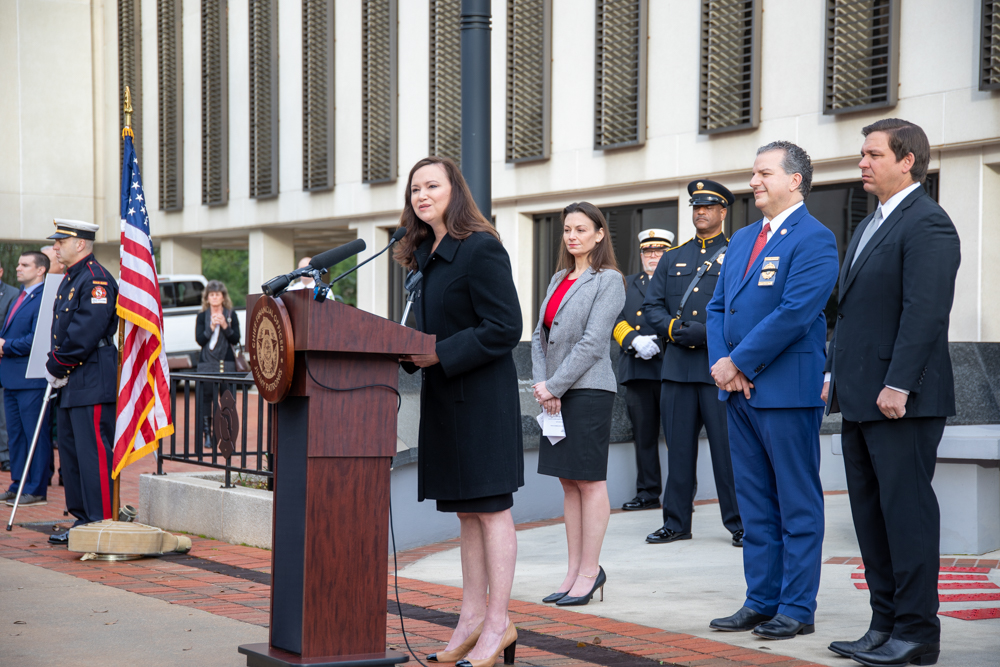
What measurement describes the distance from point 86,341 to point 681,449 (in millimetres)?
4021

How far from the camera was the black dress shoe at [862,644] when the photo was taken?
4438mm

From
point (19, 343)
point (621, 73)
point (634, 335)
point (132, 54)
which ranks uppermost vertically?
point (132, 54)

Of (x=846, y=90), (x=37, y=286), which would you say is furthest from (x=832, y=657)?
(x=846, y=90)

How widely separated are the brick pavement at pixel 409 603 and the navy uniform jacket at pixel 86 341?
3.50ft

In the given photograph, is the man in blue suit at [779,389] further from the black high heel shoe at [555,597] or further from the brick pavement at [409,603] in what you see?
the black high heel shoe at [555,597]

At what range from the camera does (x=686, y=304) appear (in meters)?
7.17

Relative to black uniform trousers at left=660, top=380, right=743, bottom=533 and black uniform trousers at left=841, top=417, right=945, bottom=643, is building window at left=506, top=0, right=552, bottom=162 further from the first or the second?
black uniform trousers at left=841, top=417, right=945, bottom=643

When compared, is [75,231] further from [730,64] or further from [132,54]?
[132,54]

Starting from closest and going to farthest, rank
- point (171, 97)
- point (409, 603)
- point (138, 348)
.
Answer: point (409, 603)
point (138, 348)
point (171, 97)

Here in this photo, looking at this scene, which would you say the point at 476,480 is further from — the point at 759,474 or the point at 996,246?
the point at 996,246

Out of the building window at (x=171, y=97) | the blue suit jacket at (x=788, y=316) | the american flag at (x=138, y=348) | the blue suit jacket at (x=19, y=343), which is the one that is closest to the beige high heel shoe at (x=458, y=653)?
the blue suit jacket at (x=788, y=316)

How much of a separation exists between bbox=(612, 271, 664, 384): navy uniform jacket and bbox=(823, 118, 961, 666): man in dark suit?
3.63 m

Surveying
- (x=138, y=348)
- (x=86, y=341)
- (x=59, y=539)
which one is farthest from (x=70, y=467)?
(x=138, y=348)

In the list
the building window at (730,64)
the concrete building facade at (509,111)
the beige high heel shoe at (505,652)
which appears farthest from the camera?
the building window at (730,64)
